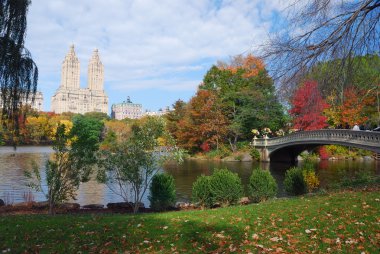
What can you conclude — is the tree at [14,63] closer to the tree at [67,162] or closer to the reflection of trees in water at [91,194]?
the tree at [67,162]

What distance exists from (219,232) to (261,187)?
6168 millimetres

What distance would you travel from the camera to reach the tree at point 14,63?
6.72 metres

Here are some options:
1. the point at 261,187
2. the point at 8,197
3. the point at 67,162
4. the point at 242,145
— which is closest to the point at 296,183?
the point at 261,187

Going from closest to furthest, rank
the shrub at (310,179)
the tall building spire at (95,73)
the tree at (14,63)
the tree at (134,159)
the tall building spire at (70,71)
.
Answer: the tree at (14,63), the tree at (134,159), the shrub at (310,179), the tall building spire at (70,71), the tall building spire at (95,73)

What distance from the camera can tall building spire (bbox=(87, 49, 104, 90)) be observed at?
174m

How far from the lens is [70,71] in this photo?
16550 cm

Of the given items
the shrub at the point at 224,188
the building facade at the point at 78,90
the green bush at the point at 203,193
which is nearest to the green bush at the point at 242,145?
the shrub at the point at 224,188

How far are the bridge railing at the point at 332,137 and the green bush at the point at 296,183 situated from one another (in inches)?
381

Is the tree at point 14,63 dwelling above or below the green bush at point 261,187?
above

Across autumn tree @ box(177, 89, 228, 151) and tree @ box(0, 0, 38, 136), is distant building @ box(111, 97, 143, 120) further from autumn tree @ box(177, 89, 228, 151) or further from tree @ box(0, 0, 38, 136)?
tree @ box(0, 0, 38, 136)

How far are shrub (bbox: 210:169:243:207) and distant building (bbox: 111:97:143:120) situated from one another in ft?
564

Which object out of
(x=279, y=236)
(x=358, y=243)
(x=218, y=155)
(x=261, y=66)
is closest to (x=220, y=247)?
(x=279, y=236)

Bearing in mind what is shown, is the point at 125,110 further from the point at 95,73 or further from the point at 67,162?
the point at 67,162

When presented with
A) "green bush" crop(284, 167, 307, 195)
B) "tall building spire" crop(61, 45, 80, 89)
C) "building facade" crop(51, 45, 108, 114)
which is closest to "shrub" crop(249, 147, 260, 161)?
"green bush" crop(284, 167, 307, 195)
